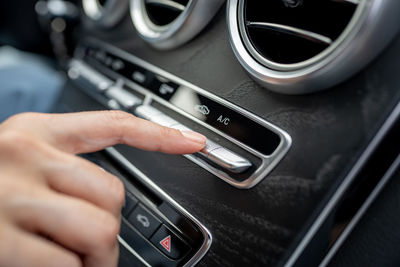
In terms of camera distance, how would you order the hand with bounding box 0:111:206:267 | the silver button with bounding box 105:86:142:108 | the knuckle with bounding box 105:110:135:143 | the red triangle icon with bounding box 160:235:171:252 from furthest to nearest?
the silver button with bounding box 105:86:142:108, the red triangle icon with bounding box 160:235:171:252, the knuckle with bounding box 105:110:135:143, the hand with bounding box 0:111:206:267

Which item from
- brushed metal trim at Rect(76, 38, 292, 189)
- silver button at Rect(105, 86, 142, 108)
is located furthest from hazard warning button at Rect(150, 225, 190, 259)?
silver button at Rect(105, 86, 142, 108)

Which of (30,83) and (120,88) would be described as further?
(30,83)

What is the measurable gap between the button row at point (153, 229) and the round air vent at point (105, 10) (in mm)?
393

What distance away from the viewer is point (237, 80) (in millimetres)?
534

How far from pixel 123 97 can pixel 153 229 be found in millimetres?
269

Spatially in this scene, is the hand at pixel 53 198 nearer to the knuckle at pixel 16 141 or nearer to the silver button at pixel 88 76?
the knuckle at pixel 16 141

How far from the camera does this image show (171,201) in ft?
1.85

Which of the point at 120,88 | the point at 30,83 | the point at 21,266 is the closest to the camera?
the point at 21,266

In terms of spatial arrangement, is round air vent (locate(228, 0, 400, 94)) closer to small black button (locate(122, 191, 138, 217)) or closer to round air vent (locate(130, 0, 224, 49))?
round air vent (locate(130, 0, 224, 49))

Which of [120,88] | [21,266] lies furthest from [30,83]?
[21,266]

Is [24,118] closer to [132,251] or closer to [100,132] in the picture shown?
[100,132]

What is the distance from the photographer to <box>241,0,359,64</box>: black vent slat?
1.42 feet

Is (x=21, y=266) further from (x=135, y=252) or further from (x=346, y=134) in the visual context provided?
(x=346, y=134)

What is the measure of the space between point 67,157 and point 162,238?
24 centimetres
